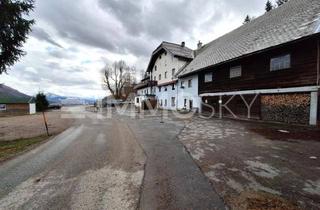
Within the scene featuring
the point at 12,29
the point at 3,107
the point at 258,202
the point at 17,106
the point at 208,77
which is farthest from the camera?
the point at 17,106

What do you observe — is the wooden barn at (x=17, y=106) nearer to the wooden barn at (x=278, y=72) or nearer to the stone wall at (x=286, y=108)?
the wooden barn at (x=278, y=72)

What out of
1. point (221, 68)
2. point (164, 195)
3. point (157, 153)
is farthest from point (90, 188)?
point (221, 68)

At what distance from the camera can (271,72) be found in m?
11.6

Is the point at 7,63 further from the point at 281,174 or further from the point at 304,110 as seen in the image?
the point at 304,110

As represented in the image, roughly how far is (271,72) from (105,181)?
497 inches

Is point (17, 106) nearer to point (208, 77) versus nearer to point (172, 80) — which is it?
point (172, 80)

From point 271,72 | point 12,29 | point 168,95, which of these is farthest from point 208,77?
point 12,29

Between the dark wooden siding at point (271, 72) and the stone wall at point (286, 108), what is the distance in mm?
754

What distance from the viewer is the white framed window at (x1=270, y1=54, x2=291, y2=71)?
1059 centimetres

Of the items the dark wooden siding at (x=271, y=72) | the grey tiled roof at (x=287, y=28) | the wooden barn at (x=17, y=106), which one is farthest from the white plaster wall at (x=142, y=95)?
the wooden barn at (x=17, y=106)

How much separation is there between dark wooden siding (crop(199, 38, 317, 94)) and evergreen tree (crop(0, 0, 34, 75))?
1475cm

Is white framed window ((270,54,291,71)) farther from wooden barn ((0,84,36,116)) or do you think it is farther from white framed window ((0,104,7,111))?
white framed window ((0,104,7,111))

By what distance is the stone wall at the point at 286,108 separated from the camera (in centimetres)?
979

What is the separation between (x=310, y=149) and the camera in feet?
18.8
